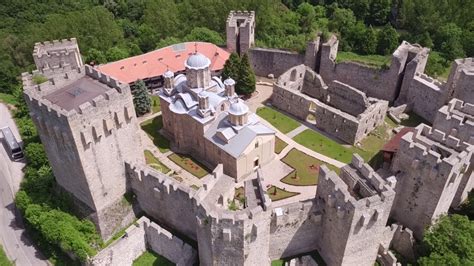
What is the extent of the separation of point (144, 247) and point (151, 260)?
1.47m

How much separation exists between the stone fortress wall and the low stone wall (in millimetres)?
25613

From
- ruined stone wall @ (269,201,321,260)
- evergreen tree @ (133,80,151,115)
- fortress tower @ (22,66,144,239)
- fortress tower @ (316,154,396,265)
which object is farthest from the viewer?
evergreen tree @ (133,80,151,115)

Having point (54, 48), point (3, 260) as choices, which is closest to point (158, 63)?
point (54, 48)

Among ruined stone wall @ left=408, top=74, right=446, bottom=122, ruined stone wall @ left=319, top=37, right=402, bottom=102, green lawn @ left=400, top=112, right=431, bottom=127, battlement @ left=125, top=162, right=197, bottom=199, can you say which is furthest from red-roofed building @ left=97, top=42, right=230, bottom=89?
ruined stone wall @ left=408, top=74, right=446, bottom=122

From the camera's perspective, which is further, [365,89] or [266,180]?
[365,89]

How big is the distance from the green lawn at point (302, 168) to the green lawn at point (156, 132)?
50.9 ft

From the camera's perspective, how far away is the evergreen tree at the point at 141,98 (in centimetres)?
5678

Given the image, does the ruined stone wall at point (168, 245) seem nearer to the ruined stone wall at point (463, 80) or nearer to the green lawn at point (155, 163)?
the green lawn at point (155, 163)

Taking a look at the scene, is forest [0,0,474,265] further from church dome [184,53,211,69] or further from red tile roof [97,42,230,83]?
church dome [184,53,211,69]

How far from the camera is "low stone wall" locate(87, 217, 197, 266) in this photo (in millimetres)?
36844

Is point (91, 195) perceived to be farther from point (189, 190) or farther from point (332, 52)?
point (332, 52)

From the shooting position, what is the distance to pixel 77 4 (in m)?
88.3

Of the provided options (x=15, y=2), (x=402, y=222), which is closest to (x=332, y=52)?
(x=402, y=222)

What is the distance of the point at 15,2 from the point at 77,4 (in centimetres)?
1278
